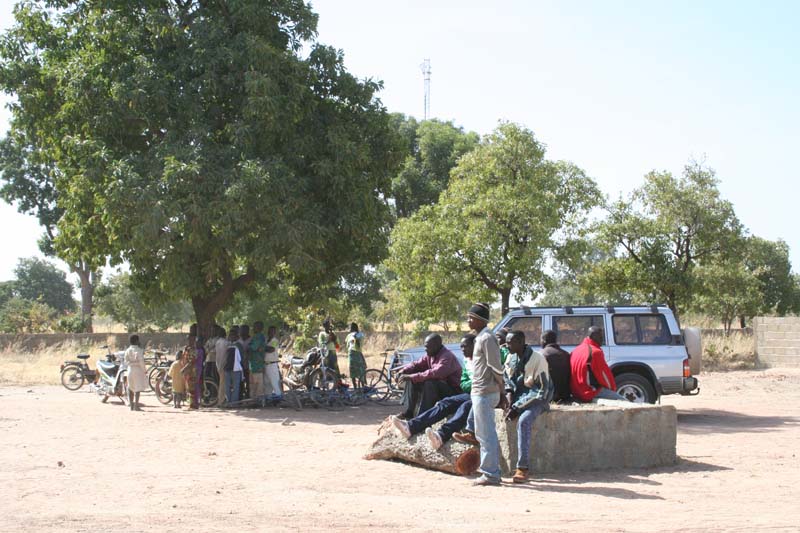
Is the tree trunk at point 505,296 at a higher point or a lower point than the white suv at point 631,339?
higher

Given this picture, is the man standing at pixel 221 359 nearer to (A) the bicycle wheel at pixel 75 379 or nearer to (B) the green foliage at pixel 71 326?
(A) the bicycle wheel at pixel 75 379

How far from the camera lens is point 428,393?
10570 millimetres

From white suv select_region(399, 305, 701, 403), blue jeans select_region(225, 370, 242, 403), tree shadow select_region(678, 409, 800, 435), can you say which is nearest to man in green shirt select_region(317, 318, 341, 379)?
blue jeans select_region(225, 370, 242, 403)

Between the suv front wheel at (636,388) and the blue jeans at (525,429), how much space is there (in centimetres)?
552

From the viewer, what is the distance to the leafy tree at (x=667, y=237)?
28.6m

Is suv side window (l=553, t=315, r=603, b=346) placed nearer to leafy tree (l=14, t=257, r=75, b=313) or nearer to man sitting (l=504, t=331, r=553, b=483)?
man sitting (l=504, t=331, r=553, b=483)

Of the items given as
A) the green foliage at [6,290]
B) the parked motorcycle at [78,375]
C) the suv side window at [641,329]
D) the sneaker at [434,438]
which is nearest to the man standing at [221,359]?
the parked motorcycle at [78,375]

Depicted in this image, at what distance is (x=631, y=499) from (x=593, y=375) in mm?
3019

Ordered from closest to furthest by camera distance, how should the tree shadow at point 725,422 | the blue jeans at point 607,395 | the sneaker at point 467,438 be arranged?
the sneaker at point 467,438
the blue jeans at point 607,395
the tree shadow at point 725,422

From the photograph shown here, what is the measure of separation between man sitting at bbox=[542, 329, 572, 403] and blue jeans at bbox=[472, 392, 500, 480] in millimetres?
2026

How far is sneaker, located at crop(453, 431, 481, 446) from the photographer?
32.8 ft

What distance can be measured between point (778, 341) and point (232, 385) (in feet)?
65.7

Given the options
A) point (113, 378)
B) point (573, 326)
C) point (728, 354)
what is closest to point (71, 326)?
point (113, 378)

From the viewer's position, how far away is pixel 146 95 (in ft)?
57.1
